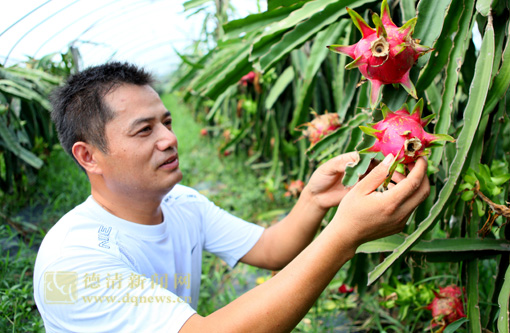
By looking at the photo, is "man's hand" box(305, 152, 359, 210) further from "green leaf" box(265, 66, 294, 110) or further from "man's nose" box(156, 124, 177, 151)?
"green leaf" box(265, 66, 294, 110)

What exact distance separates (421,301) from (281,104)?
1.52 metres

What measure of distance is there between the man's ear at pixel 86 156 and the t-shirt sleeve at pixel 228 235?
0.43m

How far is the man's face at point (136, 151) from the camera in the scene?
113 cm

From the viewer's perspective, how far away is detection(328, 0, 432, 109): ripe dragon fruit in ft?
2.55

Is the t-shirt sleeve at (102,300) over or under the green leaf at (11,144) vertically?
under

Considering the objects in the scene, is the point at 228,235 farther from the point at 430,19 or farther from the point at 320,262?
the point at 430,19

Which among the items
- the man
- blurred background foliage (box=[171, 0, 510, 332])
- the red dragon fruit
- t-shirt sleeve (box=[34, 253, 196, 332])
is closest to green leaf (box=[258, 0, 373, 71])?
blurred background foliage (box=[171, 0, 510, 332])

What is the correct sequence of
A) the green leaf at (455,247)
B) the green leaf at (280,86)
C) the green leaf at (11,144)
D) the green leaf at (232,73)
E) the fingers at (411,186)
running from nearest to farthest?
1. the fingers at (411,186)
2. the green leaf at (455,247)
3. the green leaf at (232,73)
4. the green leaf at (11,144)
5. the green leaf at (280,86)

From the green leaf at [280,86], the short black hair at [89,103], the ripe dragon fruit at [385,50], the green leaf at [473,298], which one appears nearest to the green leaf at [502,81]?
the ripe dragon fruit at [385,50]

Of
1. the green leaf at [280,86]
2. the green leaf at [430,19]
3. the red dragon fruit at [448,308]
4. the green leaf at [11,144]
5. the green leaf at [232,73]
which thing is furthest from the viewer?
the green leaf at [280,86]

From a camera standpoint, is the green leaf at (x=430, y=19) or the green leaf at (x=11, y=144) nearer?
the green leaf at (x=430, y=19)

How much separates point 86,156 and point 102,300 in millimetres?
450

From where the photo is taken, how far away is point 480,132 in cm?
107

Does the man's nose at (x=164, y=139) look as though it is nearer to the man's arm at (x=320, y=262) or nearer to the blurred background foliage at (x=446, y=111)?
the blurred background foliage at (x=446, y=111)
